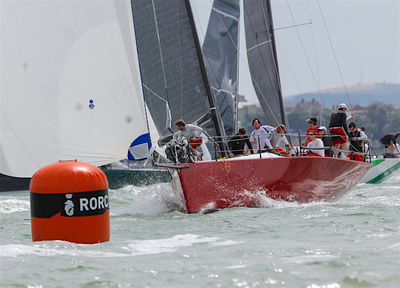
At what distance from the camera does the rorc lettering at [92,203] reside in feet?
20.0

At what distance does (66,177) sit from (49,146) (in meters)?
3.79

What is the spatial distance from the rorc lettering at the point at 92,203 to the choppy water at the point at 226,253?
0.32m

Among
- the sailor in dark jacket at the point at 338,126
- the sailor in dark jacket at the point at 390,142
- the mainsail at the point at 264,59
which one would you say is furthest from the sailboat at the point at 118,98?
the sailor in dark jacket at the point at 390,142

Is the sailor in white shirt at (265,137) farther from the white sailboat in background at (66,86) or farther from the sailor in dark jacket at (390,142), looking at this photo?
the sailor in dark jacket at (390,142)

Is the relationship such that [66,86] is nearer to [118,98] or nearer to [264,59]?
[118,98]

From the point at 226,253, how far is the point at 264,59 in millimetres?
10593

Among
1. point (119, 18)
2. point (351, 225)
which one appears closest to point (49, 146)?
point (119, 18)

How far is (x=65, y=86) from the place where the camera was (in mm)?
10055

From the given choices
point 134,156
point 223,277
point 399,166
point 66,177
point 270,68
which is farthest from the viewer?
point 399,166

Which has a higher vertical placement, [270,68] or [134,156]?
[270,68]

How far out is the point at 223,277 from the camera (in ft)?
16.2

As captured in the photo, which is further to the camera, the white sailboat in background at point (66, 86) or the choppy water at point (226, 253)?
the white sailboat in background at point (66, 86)

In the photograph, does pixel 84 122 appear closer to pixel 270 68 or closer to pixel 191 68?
pixel 191 68

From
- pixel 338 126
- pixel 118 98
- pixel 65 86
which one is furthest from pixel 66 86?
pixel 338 126
